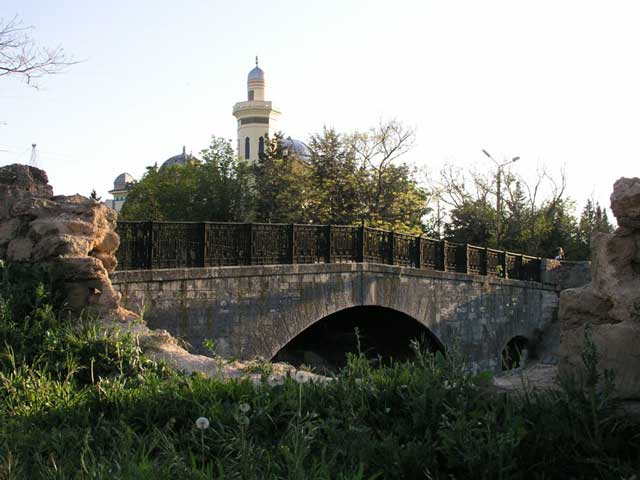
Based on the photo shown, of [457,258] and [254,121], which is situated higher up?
[254,121]

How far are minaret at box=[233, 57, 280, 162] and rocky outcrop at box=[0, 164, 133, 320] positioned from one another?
6491cm

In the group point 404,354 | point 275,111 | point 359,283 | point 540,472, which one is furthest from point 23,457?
point 275,111

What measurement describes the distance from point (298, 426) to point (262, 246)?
8458mm

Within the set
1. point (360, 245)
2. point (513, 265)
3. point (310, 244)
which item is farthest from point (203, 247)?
point (513, 265)

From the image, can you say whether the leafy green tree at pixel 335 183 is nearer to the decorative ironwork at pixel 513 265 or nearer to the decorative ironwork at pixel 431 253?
the decorative ironwork at pixel 513 265

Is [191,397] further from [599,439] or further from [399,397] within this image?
[599,439]

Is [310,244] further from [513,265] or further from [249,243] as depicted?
[513,265]

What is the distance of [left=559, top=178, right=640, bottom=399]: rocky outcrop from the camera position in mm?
4371

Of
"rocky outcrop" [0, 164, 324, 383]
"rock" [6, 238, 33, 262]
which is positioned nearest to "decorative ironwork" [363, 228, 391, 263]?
"rocky outcrop" [0, 164, 324, 383]

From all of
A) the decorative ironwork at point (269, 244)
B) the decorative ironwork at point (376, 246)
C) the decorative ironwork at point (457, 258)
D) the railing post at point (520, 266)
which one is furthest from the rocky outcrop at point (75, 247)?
the railing post at point (520, 266)

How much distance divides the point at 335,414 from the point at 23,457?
181cm

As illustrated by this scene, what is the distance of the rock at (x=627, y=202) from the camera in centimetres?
454

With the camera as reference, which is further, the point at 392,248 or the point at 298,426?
the point at 392,248

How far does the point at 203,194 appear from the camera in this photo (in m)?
27.6
